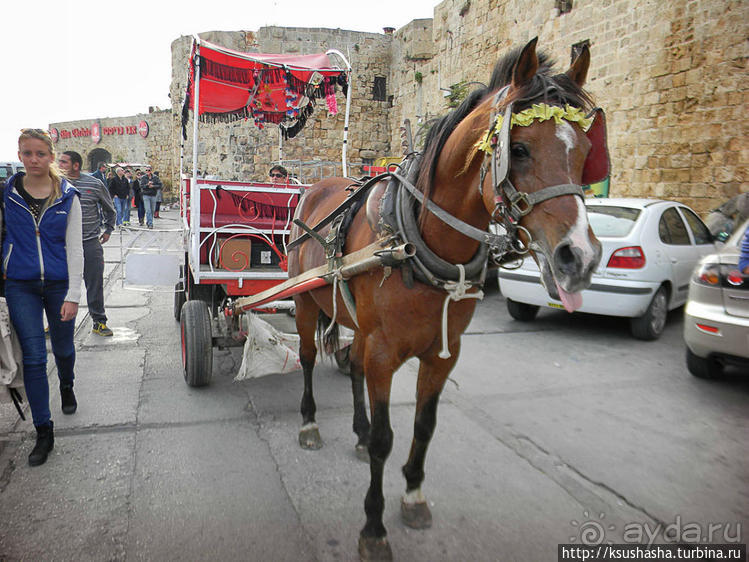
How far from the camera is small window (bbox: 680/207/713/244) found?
22.1 feet

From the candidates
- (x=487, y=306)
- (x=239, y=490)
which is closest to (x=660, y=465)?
(x=239, y=490)

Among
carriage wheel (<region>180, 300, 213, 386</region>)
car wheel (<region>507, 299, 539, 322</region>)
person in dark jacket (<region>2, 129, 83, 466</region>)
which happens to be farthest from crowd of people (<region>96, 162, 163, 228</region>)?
person in dark jacket (<region>2, 129, 83, 466</region>)

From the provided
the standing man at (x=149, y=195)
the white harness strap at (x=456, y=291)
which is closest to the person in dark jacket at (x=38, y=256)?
the white harness strap at (x=456, y=291)

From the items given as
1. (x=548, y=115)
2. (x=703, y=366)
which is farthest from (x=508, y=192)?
(x=703, y=366)

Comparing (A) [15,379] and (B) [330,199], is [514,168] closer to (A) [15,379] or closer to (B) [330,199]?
(B) [330,199]

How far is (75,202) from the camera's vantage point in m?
3.11

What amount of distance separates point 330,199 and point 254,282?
1182mm

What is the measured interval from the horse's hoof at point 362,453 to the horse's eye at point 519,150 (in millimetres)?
2132

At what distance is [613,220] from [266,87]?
4497 millimetres

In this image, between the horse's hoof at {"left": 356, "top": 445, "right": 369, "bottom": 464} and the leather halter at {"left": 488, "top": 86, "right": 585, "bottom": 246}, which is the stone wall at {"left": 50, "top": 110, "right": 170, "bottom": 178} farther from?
the leather halter at {"left": 488, "top": 86, "right": 585, "bottom": 246}

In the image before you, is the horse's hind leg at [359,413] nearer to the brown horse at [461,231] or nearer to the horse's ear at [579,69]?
the brown horse at [461,231]

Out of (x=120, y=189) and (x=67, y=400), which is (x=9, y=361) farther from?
(x=120, y=189)

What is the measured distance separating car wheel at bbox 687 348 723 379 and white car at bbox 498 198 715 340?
4.01ft

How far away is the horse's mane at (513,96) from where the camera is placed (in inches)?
65.9
